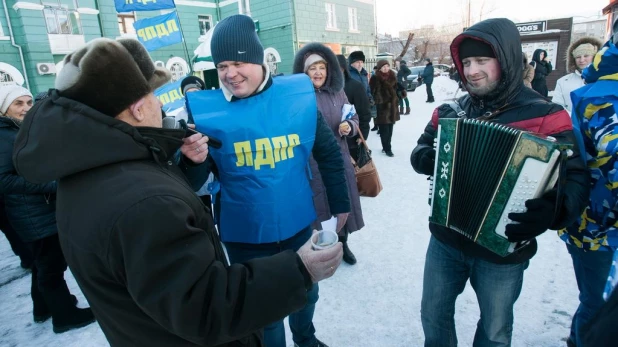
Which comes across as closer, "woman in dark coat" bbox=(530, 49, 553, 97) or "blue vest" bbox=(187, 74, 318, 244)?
"blue vest" bbox=(187, 74, 318, 244)

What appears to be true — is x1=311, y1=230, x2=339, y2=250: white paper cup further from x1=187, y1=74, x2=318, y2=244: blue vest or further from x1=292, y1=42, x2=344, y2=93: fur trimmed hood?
x1=292, y1=42, x2=344, y2=93: fur trimmed hood

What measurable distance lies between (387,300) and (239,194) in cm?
164

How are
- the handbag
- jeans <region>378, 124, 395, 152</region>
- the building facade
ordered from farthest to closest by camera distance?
the building facade
jeans <region>378, 124, 395, 152</region>
the handbag

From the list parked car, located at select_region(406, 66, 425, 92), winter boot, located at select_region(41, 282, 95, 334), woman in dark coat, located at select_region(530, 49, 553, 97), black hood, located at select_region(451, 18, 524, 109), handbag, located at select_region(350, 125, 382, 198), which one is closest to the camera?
black hood, located at select_region(451, 18, 524, 109)

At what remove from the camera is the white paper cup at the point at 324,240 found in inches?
45.6

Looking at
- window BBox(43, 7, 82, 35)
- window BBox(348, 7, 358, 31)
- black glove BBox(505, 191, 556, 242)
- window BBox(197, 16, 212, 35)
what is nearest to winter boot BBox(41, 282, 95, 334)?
black glove BBox(505, 191, 556, 242)

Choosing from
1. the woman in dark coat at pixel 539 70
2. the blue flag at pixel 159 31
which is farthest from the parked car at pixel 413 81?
the blue flag at pixel 159 31

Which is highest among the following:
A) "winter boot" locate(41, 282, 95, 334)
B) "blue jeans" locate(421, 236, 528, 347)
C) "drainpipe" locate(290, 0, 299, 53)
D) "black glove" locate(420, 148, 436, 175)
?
"drainpipe" locate(290, 0, 299, 53)

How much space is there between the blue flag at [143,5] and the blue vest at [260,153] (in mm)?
5963

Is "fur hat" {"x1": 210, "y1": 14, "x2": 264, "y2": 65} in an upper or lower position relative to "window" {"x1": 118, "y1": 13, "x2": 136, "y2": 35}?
lower

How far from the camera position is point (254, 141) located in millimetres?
1883

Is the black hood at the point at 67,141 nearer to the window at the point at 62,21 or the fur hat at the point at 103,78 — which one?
the fur hat at the point at 103,78

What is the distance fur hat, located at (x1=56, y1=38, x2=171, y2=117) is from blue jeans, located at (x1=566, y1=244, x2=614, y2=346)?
2180 millimetres

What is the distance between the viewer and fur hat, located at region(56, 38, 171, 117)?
983 millimetres
